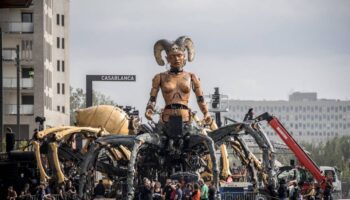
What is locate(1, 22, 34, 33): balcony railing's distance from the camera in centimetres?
11831

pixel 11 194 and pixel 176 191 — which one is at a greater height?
pixel 11 194

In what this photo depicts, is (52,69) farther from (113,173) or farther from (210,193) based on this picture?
(210,193)

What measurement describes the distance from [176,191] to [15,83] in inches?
2486

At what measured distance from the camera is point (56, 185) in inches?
2391

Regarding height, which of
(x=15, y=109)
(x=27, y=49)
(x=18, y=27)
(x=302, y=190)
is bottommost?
(x=302, y=190)

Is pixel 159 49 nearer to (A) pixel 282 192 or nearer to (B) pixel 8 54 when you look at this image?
(A) pixel 282 192

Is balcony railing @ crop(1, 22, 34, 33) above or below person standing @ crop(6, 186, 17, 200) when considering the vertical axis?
above

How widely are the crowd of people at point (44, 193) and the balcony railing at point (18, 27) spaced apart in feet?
184

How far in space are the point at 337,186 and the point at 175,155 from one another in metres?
40.4

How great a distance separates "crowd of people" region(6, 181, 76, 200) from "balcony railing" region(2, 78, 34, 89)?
175ft

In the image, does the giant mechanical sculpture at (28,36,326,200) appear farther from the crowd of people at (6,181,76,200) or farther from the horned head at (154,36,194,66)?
the crowd of people at (6,181,76,200)

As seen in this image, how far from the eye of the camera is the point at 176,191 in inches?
2117

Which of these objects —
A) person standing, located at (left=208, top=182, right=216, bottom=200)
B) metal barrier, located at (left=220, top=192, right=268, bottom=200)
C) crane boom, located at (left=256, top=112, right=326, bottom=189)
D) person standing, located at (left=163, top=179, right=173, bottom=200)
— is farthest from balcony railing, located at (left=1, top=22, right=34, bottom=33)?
person standing, located at (left=208, top=182, right=216, bottom=200)

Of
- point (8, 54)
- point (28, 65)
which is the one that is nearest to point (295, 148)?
point (8, 54)
